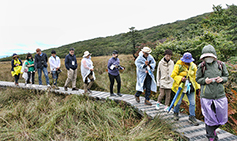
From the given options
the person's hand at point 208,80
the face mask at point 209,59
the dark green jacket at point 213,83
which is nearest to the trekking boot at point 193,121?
the dark green jacket at point 213,83

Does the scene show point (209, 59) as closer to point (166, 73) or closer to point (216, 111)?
point (216, 111)

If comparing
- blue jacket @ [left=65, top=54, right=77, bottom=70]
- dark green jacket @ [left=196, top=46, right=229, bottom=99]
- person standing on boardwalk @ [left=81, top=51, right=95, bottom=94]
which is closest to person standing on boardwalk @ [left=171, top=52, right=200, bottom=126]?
dark green jacket @ [left=196, top=46, right=229, bottom=99]

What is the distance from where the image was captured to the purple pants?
3.25 meters

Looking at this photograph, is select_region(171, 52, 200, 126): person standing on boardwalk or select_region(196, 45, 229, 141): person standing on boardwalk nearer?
select_region(196, 45, 229, 141): person standing on boardwalk

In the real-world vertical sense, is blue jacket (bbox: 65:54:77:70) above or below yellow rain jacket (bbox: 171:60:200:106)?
above

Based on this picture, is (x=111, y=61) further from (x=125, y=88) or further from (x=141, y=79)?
(x=125, y=88)

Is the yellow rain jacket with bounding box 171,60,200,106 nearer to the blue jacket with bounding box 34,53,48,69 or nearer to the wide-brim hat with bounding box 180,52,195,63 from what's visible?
the wide-brim hat with bounding box 180,52,195,63

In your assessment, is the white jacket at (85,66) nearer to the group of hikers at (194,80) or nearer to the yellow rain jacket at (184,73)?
the group of hikers at (194,80)

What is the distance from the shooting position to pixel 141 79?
530cm

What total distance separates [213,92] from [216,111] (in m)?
0.40

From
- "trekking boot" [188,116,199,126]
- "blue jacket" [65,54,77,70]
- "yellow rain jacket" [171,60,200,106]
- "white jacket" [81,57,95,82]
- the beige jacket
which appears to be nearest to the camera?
"trekking boot" [188,116,199,126]

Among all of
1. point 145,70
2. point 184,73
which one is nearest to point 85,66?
point 145,70

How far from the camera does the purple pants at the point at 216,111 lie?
3.25 meters

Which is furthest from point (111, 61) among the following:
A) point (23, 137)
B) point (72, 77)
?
point (23, 137)
